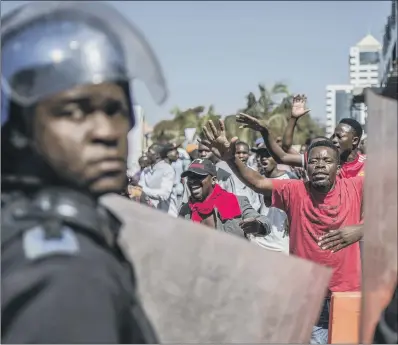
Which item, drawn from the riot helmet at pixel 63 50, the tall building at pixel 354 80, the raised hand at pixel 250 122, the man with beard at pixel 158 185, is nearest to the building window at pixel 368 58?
the tall building at pixel 354 80

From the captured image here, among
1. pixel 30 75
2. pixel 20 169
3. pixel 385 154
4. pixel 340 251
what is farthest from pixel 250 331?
pixel 340 251

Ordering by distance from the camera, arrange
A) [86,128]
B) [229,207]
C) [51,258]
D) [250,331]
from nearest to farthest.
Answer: [51,258] → [86,128] → [250,331] → [229,207]

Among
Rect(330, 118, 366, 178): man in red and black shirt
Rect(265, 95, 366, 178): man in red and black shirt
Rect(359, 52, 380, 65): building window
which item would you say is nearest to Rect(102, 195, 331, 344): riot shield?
Rect(265, 95, 366, 178): man in red and black shirt

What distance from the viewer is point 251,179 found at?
18.2 ft

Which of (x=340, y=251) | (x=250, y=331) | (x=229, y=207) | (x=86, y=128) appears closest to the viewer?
(x=86, y=128)

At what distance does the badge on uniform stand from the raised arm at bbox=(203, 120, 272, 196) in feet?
12.3

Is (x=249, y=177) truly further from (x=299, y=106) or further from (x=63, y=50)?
(x=63, y=50)

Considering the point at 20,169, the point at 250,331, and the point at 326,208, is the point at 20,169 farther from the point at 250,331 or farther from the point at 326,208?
the point at 326,208

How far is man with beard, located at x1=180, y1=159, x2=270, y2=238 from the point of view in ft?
21.4

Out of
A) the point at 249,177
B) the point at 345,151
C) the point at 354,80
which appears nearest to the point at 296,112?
the point at 345,151

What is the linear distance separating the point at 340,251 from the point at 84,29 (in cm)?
381

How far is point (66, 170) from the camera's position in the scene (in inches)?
65.2

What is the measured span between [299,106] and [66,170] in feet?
20.6

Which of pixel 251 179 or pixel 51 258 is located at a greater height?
pixel 51 258
